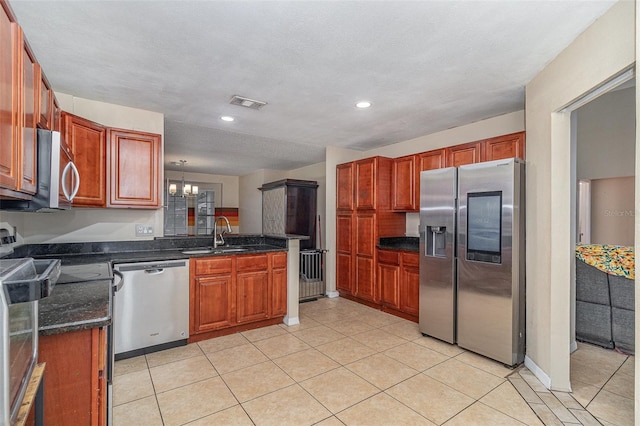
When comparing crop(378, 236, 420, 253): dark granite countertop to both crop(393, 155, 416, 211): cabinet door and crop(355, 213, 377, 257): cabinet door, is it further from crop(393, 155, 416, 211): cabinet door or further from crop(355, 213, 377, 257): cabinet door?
crop(393, 155, 416, 211): cabinet door

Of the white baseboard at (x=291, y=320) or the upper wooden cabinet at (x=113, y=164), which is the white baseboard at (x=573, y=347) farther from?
the upper wooden cabinet at (x=113, y=164)

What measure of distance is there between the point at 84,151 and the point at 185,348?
211 cm

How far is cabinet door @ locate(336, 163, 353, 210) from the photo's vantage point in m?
4.93

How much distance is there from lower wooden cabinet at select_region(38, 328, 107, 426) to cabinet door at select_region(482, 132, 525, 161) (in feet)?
12.1

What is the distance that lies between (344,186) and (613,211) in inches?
135

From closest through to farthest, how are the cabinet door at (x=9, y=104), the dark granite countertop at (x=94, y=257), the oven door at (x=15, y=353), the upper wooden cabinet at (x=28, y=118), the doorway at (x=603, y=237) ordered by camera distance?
1. the oven door at (x=15, y=353)
2. the cabinet door at (x=9, y=104)
3. the upper wooden cabinet at (x=28, y=118)
4. the dark granite countertop at (x=94, y=257)
5. the doorway at (x=603, y=237)

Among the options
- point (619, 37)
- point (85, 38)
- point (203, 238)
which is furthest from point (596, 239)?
point (85, 38)

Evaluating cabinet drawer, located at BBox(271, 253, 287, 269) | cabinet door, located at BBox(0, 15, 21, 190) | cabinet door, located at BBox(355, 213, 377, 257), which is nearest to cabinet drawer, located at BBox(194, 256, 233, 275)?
cabinet drawer, located at BBox(271, 253, 287, 269)

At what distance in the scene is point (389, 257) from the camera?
169 inches

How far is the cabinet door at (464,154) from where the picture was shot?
3.55m

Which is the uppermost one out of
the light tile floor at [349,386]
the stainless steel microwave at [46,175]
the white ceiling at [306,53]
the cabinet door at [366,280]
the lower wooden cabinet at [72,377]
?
the white ceiling at [306,53]

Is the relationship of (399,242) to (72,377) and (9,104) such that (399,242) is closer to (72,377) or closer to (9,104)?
(72,377)

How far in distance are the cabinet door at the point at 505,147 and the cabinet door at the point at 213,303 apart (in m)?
3.17

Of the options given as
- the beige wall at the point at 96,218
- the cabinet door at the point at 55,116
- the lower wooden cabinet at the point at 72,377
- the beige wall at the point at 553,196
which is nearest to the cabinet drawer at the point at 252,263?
the beige wall at the point at 96,218
